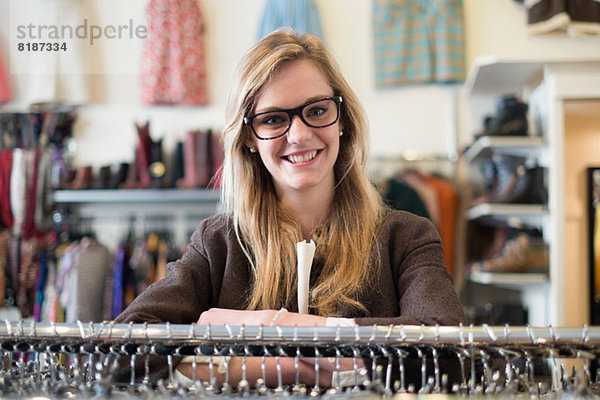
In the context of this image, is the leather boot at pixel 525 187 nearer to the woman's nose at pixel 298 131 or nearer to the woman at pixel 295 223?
the woman at pixel 295 223

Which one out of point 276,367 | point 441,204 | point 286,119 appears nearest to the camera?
point 276,367

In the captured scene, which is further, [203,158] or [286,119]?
[203,158]

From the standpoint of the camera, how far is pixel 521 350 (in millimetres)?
887

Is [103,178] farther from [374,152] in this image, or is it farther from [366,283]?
[366,283]

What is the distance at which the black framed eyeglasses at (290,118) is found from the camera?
139cm

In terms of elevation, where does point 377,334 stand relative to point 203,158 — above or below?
below

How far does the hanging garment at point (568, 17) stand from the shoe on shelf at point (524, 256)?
51.8 inches

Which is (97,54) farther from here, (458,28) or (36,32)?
(458,28)

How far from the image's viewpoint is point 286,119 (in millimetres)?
1411

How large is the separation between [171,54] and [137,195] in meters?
0.98

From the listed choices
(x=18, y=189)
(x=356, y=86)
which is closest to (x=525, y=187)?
(x=356, y=86)

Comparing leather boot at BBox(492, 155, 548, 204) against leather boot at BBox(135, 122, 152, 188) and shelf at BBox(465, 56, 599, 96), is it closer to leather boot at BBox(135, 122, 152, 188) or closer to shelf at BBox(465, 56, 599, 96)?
shelf at BBox(465, 56, 599, 96)

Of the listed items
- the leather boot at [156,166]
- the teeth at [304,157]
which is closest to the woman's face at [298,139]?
the teeth at [304,157]

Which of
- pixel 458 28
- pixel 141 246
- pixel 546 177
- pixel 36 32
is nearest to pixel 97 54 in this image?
pixel 36 32
